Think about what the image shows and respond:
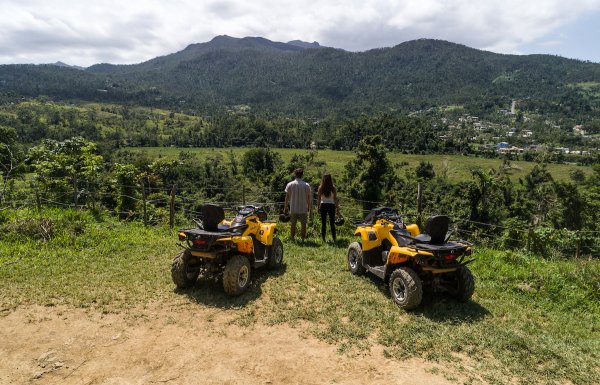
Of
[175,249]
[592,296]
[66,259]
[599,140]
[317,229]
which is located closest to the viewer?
[592,296]

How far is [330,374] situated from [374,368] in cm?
50

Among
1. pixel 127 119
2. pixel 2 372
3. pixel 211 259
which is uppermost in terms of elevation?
pixel 127 119

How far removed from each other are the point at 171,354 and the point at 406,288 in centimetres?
316

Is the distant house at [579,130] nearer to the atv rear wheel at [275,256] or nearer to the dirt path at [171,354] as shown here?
the atv rear wheel at [275,256]

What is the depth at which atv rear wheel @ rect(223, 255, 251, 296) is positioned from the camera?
5.59 meters

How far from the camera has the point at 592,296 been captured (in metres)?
Answer: 5.91

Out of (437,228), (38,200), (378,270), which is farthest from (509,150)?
(38,200)

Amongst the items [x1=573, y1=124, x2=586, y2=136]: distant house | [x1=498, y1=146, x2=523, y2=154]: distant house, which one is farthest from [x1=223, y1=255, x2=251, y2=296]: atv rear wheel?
[x1=573, y1=124, x2=586, y2=136]: distant house

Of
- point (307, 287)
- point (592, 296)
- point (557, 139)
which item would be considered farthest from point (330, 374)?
point (557, 139)

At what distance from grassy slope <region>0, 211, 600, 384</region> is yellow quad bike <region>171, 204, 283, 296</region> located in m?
0.24

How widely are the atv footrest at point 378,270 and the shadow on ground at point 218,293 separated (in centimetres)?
172

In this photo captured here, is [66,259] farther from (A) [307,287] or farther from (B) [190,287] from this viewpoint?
(A) [307,287]

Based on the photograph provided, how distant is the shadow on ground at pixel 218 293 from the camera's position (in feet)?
18.1

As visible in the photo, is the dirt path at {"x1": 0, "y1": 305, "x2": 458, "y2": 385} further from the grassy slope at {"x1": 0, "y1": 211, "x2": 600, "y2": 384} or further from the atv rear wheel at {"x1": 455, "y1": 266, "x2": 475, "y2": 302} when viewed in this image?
the atv rear wheel at {"x1": 455, "y1": 266, "x2": 475, "y2": 302}
